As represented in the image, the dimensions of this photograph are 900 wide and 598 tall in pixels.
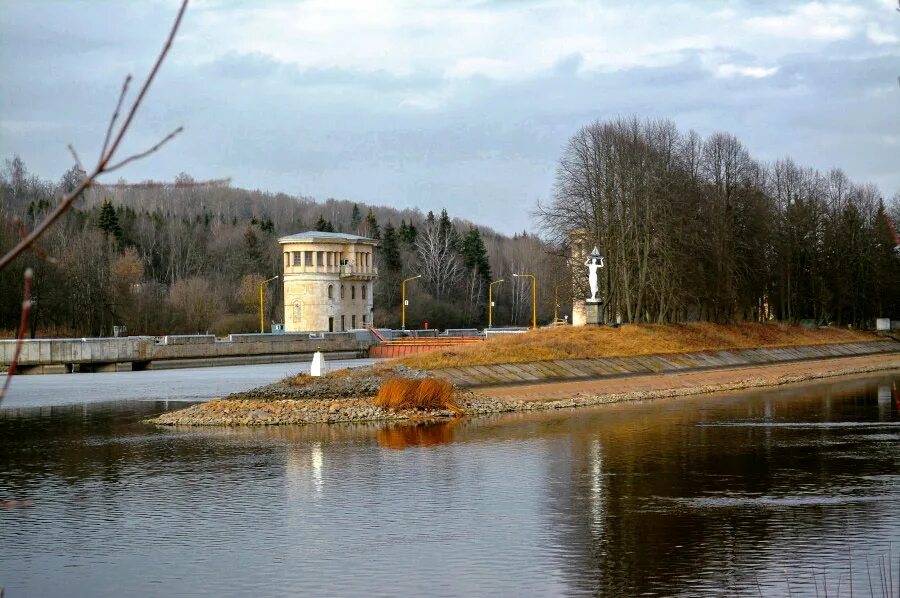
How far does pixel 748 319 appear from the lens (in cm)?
9531

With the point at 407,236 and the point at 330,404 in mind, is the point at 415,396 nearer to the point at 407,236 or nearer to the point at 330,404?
the point at 330,404

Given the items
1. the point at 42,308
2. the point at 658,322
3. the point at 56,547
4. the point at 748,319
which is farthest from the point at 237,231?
the point at 56,547

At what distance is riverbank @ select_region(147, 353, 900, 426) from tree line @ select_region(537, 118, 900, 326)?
49.3ft

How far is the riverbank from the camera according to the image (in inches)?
1513

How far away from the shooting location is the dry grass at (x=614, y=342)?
171 feet

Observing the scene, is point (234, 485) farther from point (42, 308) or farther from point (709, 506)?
point (42, 308)

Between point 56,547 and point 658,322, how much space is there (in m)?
59.5

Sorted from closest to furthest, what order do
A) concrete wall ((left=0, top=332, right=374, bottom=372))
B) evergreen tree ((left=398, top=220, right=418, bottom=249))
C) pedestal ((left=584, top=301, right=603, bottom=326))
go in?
pedestal ((left=584, top=301, right=603, bottom=326)) → concrete wall ((left=0, top=332, right=374, bottom=372)) → evergreen tree ((left=398, top=220, right=418, bottom=249))

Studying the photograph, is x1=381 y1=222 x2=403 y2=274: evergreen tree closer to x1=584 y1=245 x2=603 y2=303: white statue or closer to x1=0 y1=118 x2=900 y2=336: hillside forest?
x1=0 y1=118 x2=900 y2=336: hillside forest

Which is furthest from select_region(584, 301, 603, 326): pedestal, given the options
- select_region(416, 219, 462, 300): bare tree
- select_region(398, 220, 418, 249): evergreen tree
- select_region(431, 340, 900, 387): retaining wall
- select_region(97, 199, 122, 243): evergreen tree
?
select_region(398, 220, 418, 249): evergreen tree

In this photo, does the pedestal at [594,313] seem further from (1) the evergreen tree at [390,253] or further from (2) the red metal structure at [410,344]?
(1) the evergreen tree at [390,253]

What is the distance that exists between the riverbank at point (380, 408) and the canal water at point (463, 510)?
317 centimetres

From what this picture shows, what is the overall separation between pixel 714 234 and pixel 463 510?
6197 centimetres

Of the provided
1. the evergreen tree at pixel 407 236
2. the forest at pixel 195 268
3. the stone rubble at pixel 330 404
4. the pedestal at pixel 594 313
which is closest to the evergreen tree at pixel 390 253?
the forest at pixel 195 268
